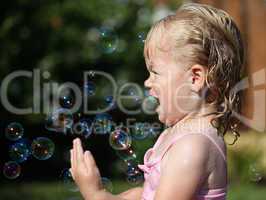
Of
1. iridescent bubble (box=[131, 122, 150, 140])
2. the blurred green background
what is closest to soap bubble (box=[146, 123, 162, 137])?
iridescent bubble (box=[131, 122, 150, 140])

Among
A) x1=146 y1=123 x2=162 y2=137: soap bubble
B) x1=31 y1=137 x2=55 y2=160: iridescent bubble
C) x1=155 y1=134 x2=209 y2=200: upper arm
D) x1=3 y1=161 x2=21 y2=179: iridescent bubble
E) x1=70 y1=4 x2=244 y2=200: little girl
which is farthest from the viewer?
x1=146 y1=123 x2=162 y2=137: soap bubble

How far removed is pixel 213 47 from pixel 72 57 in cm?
574

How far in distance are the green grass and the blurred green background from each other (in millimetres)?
41

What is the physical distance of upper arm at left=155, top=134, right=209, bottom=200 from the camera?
212cm

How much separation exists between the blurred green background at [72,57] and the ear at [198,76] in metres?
5.22

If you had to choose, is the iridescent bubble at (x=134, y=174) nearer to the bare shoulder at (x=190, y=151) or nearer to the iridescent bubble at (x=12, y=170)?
the iridescent bubble at (x=12, y=170)

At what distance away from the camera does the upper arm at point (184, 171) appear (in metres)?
2.12

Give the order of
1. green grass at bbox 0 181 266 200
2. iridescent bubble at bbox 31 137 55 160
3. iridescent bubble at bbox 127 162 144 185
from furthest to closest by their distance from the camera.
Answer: green grass at bbox 0 181 266 200 → iridescent bubble at bbox 31 137 55 160 → iridescent bubble at bbox 127 162 144 185

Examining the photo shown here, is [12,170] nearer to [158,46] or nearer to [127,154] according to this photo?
[127,154]

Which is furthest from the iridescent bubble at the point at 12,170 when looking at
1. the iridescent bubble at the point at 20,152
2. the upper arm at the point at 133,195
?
the upper arm at the point at 133,195

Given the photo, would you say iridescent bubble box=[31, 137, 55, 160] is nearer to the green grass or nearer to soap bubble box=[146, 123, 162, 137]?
soap bubble box=[146, 123, 162, 137]

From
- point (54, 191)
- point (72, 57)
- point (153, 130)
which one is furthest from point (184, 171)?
point (72, 57)

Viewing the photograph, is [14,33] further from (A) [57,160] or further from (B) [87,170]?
(B) [87,170]

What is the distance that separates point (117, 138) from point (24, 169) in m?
4.74
